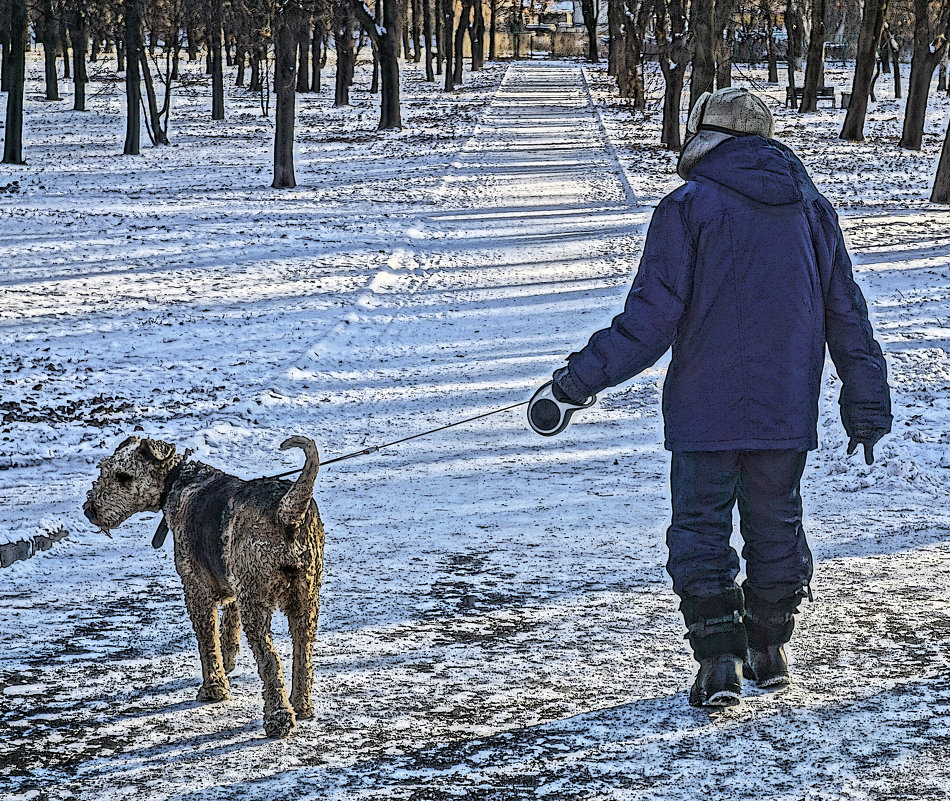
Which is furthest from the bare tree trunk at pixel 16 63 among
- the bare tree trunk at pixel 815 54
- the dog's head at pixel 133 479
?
the bare tree trunk at pixel 815 54

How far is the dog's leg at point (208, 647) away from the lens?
4270 mm

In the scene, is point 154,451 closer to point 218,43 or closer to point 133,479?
point 133,479

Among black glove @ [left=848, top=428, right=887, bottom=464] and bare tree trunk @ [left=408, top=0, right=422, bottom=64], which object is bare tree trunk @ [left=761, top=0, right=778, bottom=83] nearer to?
bare tree trunk @ [left=408, top=0, right=422, bottom=64]

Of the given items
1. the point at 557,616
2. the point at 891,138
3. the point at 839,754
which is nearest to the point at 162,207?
the point at 557,616

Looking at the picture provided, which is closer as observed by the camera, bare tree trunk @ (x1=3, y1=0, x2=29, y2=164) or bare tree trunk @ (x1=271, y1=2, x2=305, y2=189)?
bare tree trunk @ (x1=271, y1=2, x2=305, y2=189)

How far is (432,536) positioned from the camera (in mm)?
6375

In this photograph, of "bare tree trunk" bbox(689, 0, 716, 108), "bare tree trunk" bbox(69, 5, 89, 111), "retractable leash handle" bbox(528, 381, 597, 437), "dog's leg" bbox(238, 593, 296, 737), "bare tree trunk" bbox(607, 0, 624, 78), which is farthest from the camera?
"bare tree trunk" bbox(607, 0, 624, 78)

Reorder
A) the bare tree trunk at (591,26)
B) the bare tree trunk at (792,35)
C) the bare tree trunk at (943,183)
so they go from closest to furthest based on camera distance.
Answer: the bare tree trunk at (943,183), the bare tree trunk at (792,35), the bare tree trunk at (591,26)

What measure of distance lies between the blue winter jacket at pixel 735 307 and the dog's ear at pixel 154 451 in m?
1.57

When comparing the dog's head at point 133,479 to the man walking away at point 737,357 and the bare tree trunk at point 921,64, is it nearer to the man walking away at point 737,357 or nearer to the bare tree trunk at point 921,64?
the man walking away at point 737,357

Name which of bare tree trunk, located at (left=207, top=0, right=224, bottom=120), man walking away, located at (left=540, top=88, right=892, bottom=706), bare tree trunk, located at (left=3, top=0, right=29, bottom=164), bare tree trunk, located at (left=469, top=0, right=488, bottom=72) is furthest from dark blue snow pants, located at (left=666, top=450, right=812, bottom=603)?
bare tree trunk, located at (left=469, top=0, right=488, bottom=72)

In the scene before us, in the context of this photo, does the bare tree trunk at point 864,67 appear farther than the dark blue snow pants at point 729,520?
Yes

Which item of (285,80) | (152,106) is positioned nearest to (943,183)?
(285,80)

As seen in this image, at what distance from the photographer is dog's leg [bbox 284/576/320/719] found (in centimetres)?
395
